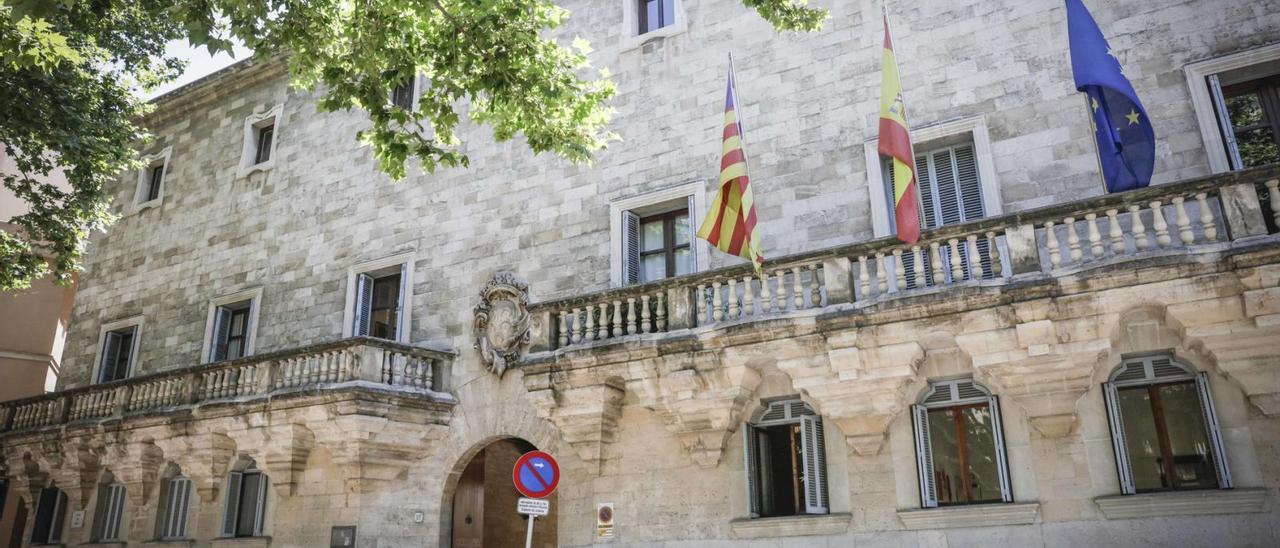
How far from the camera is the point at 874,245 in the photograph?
10.2m

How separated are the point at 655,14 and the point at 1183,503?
10.4 metres

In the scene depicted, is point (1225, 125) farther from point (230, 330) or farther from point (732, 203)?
point (230, 330)

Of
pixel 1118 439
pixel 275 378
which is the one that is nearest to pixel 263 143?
pixel 275 378

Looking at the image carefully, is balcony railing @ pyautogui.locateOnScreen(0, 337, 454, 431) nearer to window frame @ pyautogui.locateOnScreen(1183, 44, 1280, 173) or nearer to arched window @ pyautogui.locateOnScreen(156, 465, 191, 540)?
arched window @ pyautogui.locateOnScreen(156, 465, 191, 540)

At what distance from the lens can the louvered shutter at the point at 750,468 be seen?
1123 cm

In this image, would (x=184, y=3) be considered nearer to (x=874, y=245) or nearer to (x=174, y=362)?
(x=874, y=245)

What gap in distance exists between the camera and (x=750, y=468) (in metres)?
11.3

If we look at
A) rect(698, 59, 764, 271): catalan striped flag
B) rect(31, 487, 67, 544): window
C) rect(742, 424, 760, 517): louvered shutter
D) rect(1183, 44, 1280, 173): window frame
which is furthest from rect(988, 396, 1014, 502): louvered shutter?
rect(31, 487, 67, 544): window

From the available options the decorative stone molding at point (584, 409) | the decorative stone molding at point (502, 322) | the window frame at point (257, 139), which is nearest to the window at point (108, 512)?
the window frame at point (257, 139)

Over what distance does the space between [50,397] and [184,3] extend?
12.3m

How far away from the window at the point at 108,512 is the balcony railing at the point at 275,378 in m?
1.59

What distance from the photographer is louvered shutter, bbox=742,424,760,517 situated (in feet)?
36.9

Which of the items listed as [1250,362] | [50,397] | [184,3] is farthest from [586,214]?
[50,397]

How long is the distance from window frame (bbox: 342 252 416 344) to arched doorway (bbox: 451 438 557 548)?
244 cm
